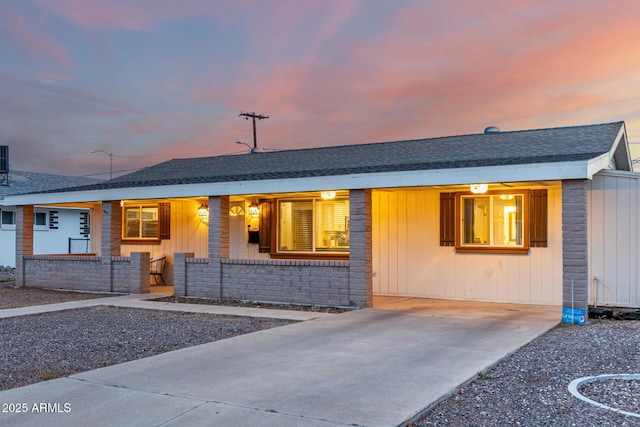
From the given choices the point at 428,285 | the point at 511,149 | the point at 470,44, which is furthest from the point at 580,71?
the point at 428,285

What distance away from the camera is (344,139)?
27.7 meters

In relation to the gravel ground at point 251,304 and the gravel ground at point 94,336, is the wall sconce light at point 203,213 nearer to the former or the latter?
the gravel ground at point 251,304

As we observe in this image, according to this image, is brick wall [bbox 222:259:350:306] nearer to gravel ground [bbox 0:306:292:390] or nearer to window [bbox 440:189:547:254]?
gravel ground [bbox 0:306:292:390]

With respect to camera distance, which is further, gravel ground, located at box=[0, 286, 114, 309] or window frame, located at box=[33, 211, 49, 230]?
window frame, located at box=[33, 211, 49, 230]

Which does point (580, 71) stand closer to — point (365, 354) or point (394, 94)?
point (394, 94)

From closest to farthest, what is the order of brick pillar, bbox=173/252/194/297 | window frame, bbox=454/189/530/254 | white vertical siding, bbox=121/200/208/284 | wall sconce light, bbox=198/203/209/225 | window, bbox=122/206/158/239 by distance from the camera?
1. window frame, bbox=454/189/530/254
2. brick pillar, bbox=173/252/194/297
3. wall sconce light, bbox=198/203/209/225
4. white vertical siding, bbox=121/200/208/284
5. window, bbox=122/206/158/239

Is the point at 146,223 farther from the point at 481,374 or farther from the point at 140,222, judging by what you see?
the point at 481,374

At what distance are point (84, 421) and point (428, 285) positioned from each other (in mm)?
9343

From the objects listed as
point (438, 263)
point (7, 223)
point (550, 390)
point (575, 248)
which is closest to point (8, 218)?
point (7, 223)

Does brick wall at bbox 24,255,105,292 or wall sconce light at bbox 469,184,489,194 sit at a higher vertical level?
wall sconce light at bbox 469,184,489,194

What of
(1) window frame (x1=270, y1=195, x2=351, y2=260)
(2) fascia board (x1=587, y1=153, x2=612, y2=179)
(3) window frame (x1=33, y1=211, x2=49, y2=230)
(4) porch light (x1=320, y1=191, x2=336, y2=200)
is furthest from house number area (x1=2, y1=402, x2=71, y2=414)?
(3) window frame (x1=33, y1=211, x2=49, y2=230)

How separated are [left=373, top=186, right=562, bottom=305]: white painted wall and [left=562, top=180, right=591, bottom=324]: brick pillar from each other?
7.37ft

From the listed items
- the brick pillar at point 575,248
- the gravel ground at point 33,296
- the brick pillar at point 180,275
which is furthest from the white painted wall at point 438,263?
the gravel ground at point 33,296

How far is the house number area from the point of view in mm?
4726
